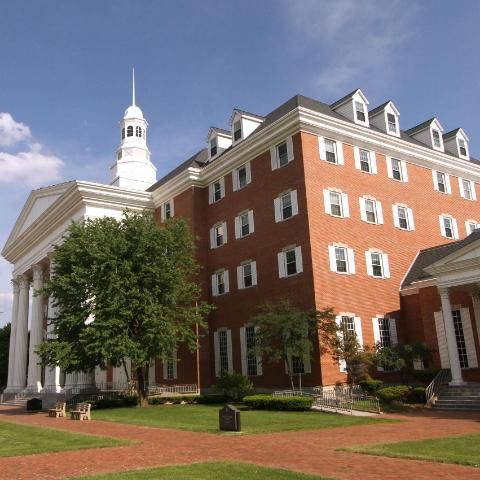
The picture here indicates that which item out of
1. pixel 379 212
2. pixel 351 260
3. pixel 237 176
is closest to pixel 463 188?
pixel 379 212

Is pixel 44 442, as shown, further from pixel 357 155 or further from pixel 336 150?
pixel 357 155

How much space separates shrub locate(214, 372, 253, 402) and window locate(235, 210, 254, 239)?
9.74 metres

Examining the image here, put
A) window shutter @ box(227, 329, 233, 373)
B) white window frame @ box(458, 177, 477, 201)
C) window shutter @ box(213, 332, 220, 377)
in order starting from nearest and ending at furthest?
window shutter @ box(227, 329, 233, 373) < window shutter @ box(213, 332, 220, 377) < white window frame @ box(458, 177, 477, 201)

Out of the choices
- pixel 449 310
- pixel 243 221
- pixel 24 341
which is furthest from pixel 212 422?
pixel 24 341

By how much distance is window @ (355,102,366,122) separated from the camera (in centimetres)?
3763

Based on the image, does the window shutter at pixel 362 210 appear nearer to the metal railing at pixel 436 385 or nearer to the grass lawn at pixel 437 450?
the metal railing at pixel 436 385

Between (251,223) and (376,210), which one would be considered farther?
(251,223)

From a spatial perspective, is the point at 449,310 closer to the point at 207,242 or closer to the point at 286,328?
the point at 286,328

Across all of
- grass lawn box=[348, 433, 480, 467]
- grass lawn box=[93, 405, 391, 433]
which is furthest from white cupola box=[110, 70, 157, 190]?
grass lawn box=[348, 433, 480, 467]

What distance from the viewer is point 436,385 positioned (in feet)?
90.8

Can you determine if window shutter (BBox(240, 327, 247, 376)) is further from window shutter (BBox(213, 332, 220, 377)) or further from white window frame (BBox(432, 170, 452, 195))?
white window frame (BBox(432, 170, 452, 195))

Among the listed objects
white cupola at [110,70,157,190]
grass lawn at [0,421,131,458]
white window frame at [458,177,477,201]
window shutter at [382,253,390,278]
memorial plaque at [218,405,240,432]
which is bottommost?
grass lawn at [0,421,131,458]

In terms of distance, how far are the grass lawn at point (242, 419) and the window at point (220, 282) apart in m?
10.9

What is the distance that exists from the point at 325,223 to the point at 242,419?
46.4ft
